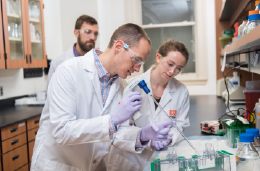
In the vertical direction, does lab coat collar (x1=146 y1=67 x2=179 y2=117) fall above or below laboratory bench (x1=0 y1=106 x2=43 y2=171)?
above

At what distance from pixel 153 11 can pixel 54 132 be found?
14.3ft

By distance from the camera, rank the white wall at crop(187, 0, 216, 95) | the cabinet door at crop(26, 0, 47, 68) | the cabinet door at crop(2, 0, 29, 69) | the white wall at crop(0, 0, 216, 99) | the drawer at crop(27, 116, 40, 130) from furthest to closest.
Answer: the white wall at crop(187, 0, 216, 95) < the white wall at crop(0, 0, 216, 99) < the cabinet door at crop(26, 0, 47, 68) < the cabinet door at crop(2, 0, 29, 69) < the drawer at crop(27, 116, 40, 130)

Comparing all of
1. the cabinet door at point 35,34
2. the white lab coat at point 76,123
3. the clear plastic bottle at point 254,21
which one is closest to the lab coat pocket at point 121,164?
the white lab coat at point 76,123

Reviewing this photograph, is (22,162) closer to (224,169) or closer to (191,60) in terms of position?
(224,169)

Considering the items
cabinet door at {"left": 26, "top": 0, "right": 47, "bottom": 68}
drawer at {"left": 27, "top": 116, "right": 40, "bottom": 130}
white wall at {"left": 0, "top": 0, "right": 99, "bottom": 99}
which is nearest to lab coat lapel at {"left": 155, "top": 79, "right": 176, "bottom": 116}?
drawer at {"left": 27, "top": 116, "right": 40, "bottom": 130}

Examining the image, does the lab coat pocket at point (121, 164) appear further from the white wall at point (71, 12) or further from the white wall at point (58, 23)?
the white wall at point (71, 12)

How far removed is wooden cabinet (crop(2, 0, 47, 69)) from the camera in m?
2.88

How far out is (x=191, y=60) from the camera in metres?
5.03

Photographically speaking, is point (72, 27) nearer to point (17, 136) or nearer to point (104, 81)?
point (17, 136)

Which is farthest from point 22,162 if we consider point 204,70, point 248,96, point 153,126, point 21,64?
point 204,70

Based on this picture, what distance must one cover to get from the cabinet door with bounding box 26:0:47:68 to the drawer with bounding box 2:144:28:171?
1.17m

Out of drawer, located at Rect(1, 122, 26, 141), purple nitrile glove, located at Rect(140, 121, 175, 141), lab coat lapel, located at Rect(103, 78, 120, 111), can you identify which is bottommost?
drawer, located at Rect(1, 122, 26, 141)

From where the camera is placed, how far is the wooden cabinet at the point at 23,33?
288 centimetres

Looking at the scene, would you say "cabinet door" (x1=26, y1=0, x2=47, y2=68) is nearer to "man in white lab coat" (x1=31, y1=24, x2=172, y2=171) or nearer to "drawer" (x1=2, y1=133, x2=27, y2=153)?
"drawer" (x1=2, y1=133, x2=27, y2=153)
